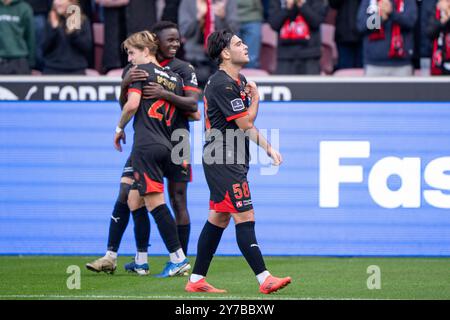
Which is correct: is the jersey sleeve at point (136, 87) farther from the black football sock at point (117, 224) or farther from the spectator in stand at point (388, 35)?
the spectator in stand at point (388, 35)

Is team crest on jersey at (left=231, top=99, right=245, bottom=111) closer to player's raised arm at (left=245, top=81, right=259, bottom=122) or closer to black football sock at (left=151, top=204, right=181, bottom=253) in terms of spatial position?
player's raised arm at (left=245, top=81, right=259, bottom=122)

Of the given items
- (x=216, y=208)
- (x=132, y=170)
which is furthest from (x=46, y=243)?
(x=216, y=208)

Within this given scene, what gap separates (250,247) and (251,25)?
5705 mm

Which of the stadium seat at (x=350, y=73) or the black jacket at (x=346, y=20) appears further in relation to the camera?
the black jacket at (x=346, y=20)

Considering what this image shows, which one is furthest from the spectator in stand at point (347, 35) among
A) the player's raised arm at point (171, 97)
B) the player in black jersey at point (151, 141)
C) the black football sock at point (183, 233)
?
the player in black jersey at point (151, 141)

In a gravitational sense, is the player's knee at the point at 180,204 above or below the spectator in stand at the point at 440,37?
below

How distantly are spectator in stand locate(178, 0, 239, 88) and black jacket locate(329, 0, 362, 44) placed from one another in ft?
4.17

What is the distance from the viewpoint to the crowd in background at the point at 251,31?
512 inches

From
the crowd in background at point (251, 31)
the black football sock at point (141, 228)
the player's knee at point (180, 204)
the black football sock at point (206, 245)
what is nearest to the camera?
the black football sock at point (206, 245)

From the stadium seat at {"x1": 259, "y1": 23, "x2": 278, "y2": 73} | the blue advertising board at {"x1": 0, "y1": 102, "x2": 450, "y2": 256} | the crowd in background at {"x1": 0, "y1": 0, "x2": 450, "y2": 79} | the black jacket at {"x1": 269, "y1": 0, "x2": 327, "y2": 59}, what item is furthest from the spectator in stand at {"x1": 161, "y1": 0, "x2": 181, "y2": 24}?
the blue advertising board at {"x1": 0, "y1": 102, "x2": 450, "y2": 256}

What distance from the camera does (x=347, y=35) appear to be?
13.7 meters

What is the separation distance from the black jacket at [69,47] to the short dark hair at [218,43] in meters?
4.89

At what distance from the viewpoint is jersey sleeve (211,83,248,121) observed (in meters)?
8.47

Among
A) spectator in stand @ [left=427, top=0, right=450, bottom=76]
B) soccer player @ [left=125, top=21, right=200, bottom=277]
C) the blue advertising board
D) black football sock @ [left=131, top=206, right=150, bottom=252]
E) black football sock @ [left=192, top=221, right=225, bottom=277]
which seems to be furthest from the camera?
spectator in stand @ [left=427, top=0, right=450, bottom=76]
